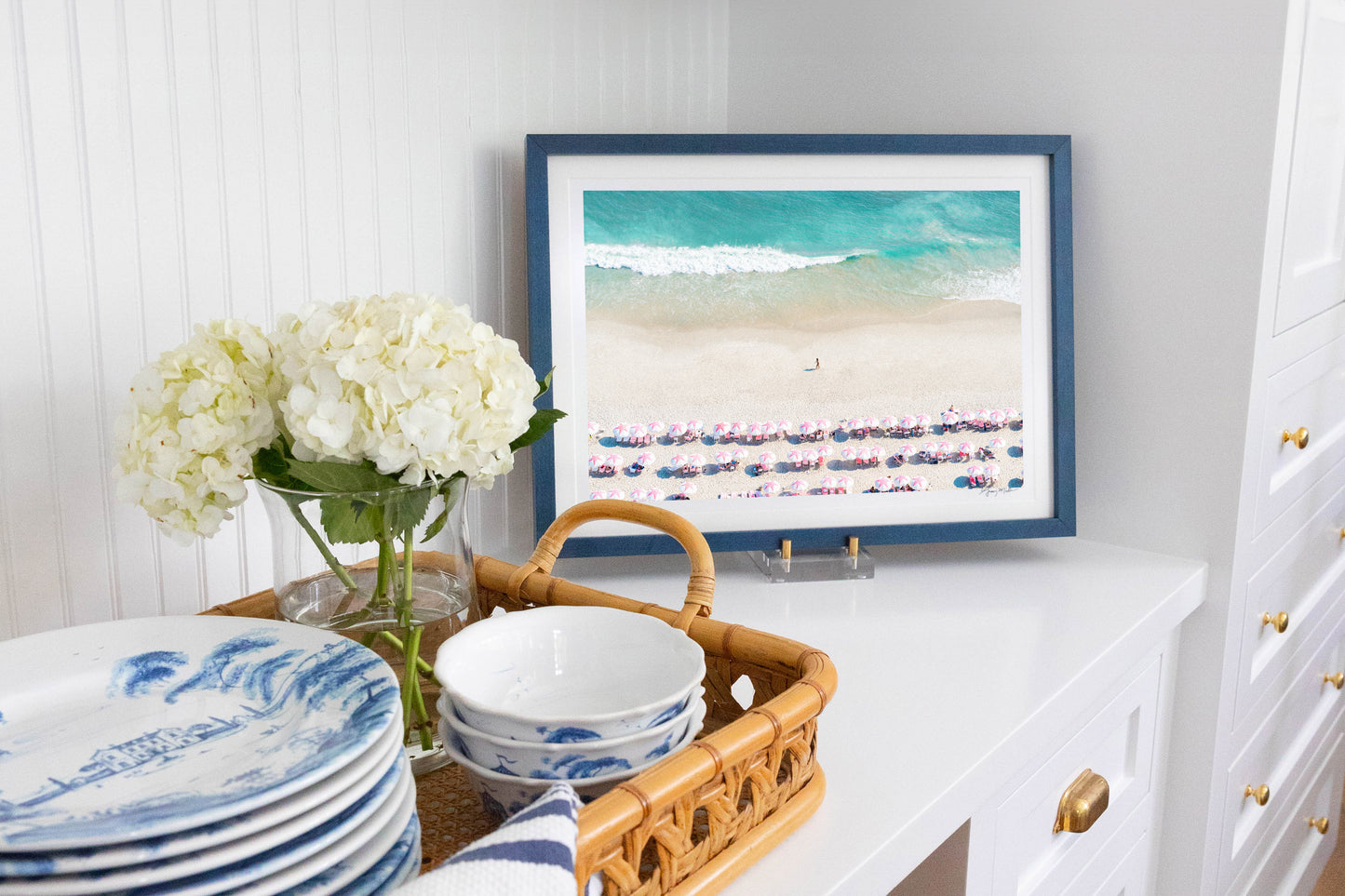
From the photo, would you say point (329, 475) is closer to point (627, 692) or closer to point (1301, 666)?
point (627, 692)

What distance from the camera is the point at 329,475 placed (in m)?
0.65

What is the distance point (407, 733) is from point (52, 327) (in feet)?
1.37

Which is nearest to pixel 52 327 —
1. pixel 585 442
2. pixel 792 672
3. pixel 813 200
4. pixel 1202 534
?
pixel 585 442

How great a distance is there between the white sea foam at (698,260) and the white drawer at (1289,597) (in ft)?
2.06

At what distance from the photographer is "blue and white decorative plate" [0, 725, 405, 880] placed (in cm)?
43

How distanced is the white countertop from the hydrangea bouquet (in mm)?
305

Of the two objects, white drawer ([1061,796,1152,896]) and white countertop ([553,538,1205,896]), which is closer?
white countertop ([553,538,1205,896])

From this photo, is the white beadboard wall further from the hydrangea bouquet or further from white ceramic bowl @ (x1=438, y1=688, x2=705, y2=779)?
white ceramic bowl @ (x1=438, y1=688, x2=705, y2=779)

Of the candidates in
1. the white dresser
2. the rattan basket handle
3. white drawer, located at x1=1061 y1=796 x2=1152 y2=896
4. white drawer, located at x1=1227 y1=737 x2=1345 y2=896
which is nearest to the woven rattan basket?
the rattan basket handle

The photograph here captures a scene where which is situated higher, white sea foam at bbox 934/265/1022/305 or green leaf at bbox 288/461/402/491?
white sea foam at bbox 934/265/1022/305

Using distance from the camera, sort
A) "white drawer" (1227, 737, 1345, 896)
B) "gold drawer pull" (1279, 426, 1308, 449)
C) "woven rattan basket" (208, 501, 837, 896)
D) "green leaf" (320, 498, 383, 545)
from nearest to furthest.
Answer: "woven rattan basket" (208, 501, 837, 896) → "green leaf" (320, 498, 383, 545) → "gold drawer pull" (1279, 426, 1308, 449) → "white drawer" (1227, 737, 1345, 896)

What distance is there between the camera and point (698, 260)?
44.6 inches

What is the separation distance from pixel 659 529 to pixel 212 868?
0.46 meters

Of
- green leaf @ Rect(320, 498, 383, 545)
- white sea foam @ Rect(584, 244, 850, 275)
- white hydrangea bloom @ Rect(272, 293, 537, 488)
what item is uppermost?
Answer: white sea foam @ Rect(584, 244, 850, 275)
